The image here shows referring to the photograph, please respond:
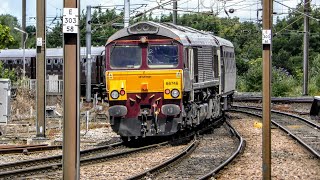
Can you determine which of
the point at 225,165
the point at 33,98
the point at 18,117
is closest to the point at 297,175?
the point at 225,165

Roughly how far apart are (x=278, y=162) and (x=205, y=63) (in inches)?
275

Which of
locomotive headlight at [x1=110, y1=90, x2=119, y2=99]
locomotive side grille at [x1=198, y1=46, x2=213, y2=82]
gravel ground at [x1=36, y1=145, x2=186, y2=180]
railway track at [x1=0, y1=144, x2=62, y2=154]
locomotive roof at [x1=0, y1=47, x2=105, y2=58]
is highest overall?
locomotive roof at [x1=0, y1=47, x2=105, y2=58]

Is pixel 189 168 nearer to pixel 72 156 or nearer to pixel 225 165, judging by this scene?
pixel 225 165

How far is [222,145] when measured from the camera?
1883 cm

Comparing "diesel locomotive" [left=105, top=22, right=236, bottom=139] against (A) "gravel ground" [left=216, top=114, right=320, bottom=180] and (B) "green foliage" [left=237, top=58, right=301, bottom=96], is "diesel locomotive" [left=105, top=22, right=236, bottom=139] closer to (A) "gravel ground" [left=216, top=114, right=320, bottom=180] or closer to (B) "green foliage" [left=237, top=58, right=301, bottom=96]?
(A) "gravel ground" [left=216, top=114, right=320, bottom=180]

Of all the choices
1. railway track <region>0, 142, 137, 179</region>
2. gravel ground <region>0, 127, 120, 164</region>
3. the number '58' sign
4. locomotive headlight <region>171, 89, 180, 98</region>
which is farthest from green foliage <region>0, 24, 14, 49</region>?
the number '58' sign

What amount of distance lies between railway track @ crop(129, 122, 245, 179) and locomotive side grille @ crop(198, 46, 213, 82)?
6.22 ft

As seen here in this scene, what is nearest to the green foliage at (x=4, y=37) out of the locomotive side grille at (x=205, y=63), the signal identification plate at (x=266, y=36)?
the locomotive side grille at (x=205, y=63)

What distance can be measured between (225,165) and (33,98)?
22.0 m

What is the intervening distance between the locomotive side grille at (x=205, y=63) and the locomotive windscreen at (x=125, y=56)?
8.93 feet

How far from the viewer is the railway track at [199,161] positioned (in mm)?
13221

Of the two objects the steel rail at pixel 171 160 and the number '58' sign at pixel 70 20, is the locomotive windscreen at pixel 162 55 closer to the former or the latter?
the steel rail at pixel 171 160

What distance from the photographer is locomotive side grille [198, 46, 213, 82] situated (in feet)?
68.2

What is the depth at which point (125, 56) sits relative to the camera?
1845 centimetres
